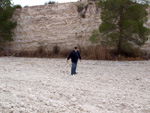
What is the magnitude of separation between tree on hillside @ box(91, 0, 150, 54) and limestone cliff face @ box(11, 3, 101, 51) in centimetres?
307

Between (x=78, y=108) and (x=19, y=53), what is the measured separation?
1518cm

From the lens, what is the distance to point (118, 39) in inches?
526

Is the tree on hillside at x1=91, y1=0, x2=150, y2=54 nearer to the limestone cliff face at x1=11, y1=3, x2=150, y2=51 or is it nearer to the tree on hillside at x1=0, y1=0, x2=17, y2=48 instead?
the limestone cliff face at x1=11, y1=3, x2=150, y2=51

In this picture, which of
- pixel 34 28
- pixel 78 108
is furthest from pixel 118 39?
pixel 78 108

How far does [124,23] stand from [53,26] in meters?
7.86

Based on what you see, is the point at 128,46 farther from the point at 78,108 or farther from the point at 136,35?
the point at 78,108

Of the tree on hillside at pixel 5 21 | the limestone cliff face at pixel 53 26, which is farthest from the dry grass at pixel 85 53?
the tree on hillside at pixel 5 21

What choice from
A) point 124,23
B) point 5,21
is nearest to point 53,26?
point 5,21

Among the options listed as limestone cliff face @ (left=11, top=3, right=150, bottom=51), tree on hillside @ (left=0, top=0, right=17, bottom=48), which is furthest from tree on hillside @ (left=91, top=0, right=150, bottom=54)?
tree on hillside @ (left=0, top=0, right=17, bottom=48)

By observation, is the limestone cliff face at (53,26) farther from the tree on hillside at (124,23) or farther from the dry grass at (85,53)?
the tree on hillside at (124,23)

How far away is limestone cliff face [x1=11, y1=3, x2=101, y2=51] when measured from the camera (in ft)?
55.7

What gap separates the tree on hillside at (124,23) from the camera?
12695 millimetres

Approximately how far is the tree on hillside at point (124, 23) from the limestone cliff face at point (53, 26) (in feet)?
10.0

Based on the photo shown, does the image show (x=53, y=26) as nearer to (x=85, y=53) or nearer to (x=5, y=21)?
(x=5, y=21)
